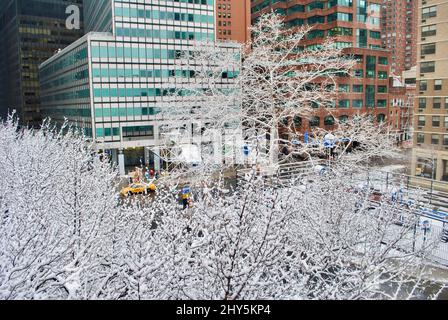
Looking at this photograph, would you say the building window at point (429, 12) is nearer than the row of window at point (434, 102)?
Yes

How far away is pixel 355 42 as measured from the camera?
2478 inches

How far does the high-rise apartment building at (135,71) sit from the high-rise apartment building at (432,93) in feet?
78.5

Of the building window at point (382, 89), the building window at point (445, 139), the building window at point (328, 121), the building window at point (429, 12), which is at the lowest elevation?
the building window at point (445, 139)

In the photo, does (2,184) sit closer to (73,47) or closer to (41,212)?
(41,212)

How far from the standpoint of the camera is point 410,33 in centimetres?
14588

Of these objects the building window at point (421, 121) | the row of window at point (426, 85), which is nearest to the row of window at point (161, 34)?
the row of window at point (426, 85)

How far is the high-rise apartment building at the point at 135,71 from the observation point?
172ft

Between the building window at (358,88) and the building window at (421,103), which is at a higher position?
the building window at (358,88)

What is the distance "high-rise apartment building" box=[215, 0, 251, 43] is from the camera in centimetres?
9906

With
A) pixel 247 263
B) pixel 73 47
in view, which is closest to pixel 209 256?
pixel 247 263

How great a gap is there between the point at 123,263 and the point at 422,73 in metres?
44.9

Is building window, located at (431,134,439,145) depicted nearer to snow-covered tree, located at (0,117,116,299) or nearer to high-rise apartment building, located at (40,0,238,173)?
high-rise apartment building, located at (40,0,238,173)

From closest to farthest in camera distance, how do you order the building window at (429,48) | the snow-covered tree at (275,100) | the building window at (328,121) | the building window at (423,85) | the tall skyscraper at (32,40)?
the snow-covered tree at (275,100) → the building window at (429,48) → the building window at (423,85) → the building window at (328,121) → the tall skyscraper at (32,40)

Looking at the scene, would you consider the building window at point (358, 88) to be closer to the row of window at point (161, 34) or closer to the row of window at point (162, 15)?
the row of window at point (161, 34)
